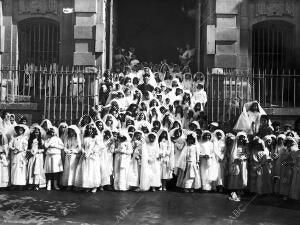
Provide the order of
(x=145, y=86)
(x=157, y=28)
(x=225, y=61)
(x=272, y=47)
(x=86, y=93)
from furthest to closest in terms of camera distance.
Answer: (x=157, y=28) → (x=272, y=47) → (x=225, y=61) → (x=86, y=93) → (x=145, y=86)

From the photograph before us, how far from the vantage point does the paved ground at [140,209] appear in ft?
31.6

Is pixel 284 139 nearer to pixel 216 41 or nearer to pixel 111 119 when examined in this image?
pixel 111 119

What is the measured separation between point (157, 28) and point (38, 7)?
7.76m

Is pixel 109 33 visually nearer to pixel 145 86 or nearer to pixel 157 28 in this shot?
pixel 145 86

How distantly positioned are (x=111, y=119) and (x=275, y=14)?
8743 mm

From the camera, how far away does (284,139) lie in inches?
477

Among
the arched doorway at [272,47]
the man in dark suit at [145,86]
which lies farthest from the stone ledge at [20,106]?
the arched doorway at [272,47]

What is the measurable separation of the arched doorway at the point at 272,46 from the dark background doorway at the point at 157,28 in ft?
19.8

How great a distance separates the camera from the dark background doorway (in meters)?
25.5

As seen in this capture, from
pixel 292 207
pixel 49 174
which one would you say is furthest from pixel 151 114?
pixel 292 207

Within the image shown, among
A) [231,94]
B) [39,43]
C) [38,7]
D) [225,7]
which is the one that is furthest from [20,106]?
[225,7]

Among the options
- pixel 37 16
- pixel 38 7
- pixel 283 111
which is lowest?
pixel 283 111

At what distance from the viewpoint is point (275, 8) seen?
19.2 m

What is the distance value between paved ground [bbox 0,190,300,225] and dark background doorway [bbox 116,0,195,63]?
14.2 m
